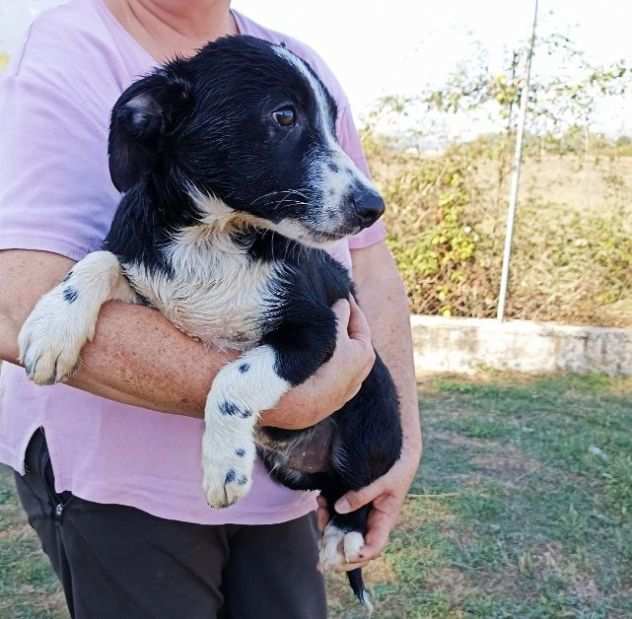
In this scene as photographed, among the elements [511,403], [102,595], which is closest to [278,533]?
[102,595]

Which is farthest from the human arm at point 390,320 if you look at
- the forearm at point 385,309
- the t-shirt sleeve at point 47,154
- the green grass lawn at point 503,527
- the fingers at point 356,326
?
the green grass lawn at point 503,527

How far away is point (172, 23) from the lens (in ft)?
6.04

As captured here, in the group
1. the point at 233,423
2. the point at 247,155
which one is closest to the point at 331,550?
the point at 233,423

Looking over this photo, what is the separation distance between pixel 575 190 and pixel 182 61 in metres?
5.78

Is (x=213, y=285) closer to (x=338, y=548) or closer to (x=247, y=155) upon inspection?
(x=247, y=155)

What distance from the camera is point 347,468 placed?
2.04m

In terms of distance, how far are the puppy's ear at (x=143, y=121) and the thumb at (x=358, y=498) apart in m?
0.89

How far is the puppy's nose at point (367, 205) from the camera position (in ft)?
5.56

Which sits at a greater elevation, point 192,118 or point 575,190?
point 192,118

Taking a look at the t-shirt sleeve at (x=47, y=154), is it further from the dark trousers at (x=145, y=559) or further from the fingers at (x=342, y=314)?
the fingers at (x=342, y=314)

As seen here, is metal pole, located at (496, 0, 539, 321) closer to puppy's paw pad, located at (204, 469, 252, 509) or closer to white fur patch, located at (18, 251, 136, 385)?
puppy's paw pad, located at (204, 469, 252, 509)

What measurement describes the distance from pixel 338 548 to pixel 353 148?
979mm

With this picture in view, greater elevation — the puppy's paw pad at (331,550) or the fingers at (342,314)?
the fingers at (342,314)

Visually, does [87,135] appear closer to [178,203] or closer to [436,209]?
[178,203]
